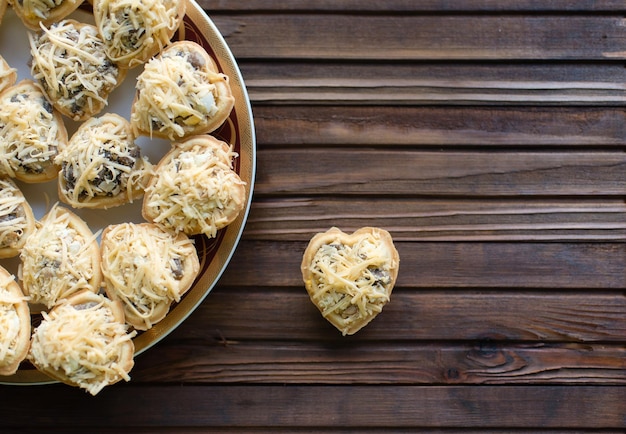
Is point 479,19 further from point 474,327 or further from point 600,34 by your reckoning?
point 474,327

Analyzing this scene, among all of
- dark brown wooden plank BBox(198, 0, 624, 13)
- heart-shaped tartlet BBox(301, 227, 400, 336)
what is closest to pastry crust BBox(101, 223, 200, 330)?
heart-shaped tartlet BBox(301, 227, 400, 336)

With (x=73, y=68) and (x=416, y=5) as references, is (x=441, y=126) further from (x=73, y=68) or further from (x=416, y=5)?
(x=73, y=68)

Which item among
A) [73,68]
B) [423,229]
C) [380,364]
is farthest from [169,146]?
[380,364]

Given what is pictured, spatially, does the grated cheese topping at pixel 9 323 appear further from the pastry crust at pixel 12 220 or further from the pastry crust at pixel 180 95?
the pastry crust at pixel 180 95

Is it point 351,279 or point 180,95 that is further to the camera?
point 351,279

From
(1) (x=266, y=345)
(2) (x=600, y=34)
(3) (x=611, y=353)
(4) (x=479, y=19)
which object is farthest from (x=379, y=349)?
Result: (2) (x=600, y=34)

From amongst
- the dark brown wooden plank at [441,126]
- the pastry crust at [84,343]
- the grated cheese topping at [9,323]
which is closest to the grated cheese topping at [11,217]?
the grated cheese topping at [9,323]
